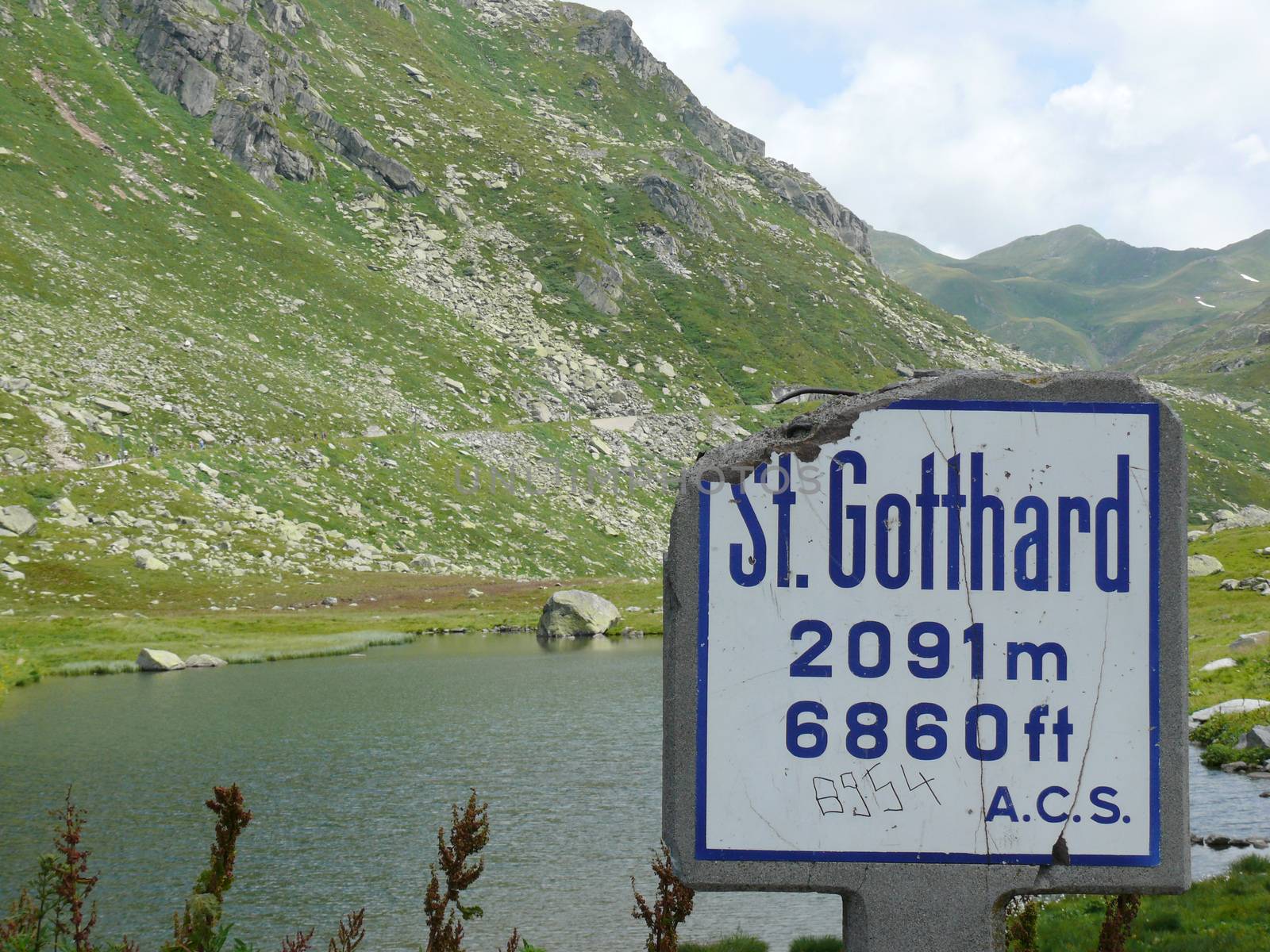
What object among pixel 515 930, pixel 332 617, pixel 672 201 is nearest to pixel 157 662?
pixel 332 617

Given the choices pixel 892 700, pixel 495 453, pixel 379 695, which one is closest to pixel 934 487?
pixel 892 700

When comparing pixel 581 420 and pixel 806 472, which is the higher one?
pixel 581 420

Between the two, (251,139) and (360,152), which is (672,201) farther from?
(251,139)

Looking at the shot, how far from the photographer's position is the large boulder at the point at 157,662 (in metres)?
46.9

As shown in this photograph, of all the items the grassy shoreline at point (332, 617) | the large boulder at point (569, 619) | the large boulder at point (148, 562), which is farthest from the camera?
the large boulder at point (148, 562)

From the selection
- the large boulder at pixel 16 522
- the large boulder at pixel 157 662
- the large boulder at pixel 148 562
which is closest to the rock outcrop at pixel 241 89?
the large boulder at pixel 16 522

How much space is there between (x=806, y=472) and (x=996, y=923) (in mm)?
2239

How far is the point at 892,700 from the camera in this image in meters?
4.94

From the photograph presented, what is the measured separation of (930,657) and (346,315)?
116760 mm

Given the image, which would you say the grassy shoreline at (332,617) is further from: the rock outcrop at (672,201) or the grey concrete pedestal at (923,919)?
the rock outcrop at (672,201)

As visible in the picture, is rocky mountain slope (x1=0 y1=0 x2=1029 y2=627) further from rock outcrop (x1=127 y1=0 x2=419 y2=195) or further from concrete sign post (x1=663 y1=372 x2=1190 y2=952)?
concrete sign post (x1=663 y1=372 x2=1190 y2=952)

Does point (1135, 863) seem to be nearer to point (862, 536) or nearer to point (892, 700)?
point (892, 700)

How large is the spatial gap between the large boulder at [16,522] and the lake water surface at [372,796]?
2718 centimetres

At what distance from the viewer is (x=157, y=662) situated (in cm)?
4694
